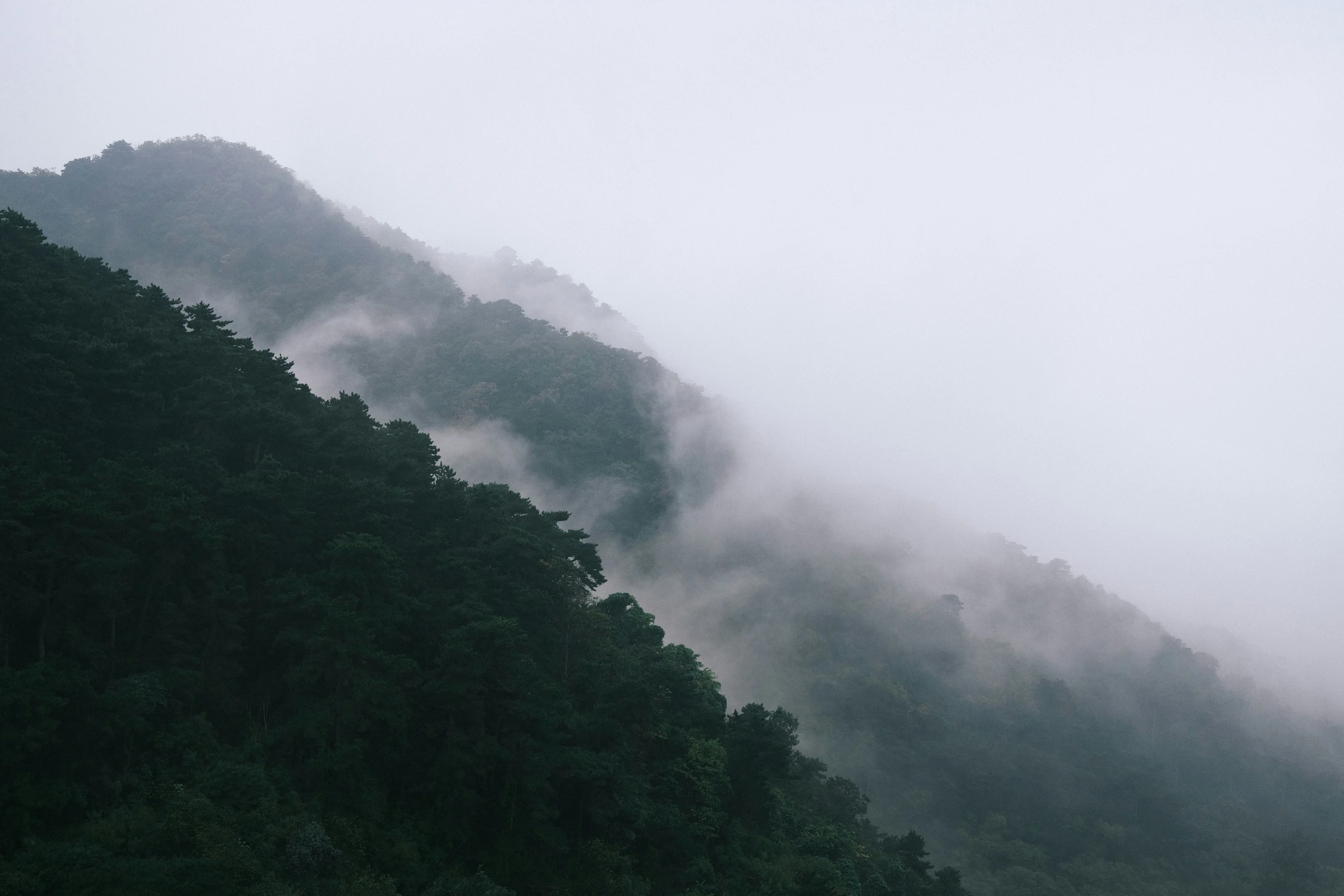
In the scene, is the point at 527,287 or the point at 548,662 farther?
the point at 527,287

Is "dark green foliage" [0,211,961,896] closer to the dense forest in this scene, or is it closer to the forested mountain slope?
the dense forest

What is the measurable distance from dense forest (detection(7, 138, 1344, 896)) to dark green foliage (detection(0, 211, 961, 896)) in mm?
101

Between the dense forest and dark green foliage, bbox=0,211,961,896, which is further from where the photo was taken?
the dense forest

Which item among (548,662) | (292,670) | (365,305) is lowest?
(292,670)

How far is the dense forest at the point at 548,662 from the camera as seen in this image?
18.0 meters

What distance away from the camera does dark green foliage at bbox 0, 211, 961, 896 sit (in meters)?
15.8

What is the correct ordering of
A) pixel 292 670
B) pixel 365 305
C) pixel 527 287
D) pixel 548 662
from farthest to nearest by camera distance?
pixel 527 287, pixel 365 305, pixel 548 662, pixel 292 670

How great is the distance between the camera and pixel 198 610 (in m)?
19.2

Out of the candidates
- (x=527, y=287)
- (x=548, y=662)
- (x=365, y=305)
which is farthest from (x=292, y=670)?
(x=527, y=287)

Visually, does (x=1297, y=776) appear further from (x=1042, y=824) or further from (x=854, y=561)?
(x=854, y=561)

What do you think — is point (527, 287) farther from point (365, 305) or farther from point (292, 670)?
point (292, 670)

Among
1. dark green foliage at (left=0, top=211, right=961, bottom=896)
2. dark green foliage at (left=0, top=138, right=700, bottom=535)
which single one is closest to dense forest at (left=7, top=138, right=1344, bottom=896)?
dark green foliage at (left=0, top=211, right=961, bottom=896)

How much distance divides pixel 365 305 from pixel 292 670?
65927mm

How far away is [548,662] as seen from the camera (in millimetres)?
25469
